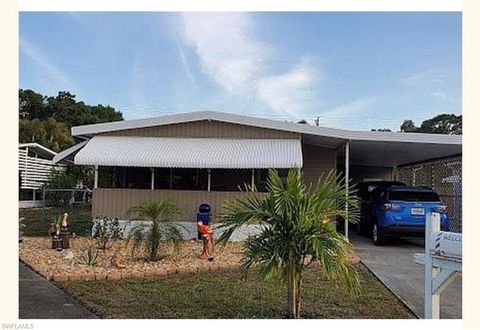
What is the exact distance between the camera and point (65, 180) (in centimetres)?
2556

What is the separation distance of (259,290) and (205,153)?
19.0 ft

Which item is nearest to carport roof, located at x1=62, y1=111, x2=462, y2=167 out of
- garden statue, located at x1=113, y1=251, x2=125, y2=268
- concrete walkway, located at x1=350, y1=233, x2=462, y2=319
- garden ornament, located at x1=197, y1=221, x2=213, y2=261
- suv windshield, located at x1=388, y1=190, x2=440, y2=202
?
suv windshield, located at x1=388, y1=190, x2=440, y2=202

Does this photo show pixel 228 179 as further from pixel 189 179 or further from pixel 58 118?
pixel 58 118

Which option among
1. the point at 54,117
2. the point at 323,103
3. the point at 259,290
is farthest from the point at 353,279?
the point at 54,117

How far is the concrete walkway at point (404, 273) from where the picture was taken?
683 cm

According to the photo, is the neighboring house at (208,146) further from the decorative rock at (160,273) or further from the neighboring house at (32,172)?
the neighboring house at (32,172)

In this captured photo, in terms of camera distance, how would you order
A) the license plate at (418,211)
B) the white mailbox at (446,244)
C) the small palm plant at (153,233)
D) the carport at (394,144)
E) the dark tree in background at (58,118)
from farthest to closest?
the dark tree in background at (58,118) → the carport at (394,144) → the license plate at (418,211) → the small palm plant at (153,233) → the white mailbox at (446,244)

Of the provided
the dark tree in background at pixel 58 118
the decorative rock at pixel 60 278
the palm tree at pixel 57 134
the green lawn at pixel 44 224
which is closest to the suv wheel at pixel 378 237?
the decorative rock at pixel 60 278

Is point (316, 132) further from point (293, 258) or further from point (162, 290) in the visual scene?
point (293, 258)

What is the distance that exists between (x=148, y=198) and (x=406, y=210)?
19.9ft

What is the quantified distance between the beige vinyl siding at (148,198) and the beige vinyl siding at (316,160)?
3.08 m

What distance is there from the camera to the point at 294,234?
18.4 ft

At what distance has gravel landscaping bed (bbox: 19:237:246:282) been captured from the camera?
27.4 feet

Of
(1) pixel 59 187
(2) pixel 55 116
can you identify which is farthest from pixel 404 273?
(2) pixel 55 116
